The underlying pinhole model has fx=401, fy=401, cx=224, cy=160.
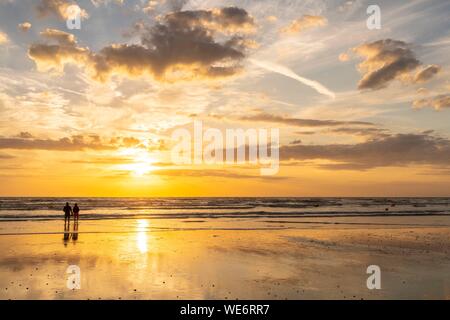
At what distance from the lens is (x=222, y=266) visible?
18750mm

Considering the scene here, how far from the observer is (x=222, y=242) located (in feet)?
89.7

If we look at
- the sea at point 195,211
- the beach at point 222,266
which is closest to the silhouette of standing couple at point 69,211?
the beach at point 222,266

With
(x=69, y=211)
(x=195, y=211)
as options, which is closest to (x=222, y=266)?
(x=69, y=211)

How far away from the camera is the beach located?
1424 centimetres

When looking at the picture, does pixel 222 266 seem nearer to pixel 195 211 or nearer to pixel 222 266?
pixel 222 266

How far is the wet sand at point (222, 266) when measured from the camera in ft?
46.7

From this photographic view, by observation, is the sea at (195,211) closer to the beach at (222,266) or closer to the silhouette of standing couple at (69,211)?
the silhouette of standing couple at (69,211)

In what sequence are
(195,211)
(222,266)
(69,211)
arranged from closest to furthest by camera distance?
(222,266)
(69,211)
(195,211)

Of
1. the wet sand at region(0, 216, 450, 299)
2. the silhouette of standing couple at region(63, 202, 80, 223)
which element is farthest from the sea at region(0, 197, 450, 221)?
the wet sand at region(0, 216, 450, 299)

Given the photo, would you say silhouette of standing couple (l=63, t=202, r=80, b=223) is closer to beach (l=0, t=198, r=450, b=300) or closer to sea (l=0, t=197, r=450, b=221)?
beach (l=0, t=198, r=450, b=300)
